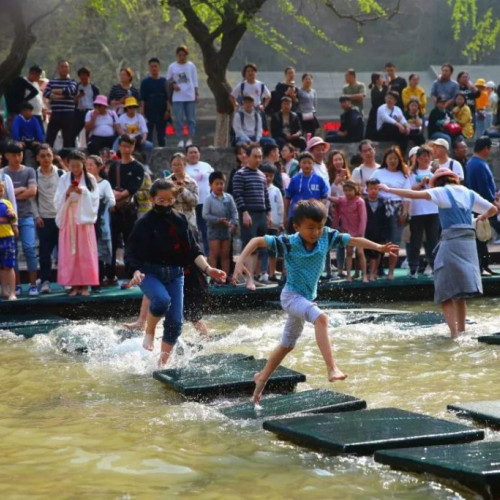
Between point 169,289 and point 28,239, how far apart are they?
4918mm

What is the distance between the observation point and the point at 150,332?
974cm

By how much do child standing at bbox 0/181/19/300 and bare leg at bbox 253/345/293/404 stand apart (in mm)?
6021

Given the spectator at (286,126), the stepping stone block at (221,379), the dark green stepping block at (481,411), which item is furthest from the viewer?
Result: the spectator at (286,126)

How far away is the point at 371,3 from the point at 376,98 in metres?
2.38

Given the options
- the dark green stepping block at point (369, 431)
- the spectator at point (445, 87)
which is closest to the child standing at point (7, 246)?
the dark green stepping block at point (369, 431)

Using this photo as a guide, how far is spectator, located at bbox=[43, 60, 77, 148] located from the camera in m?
17.1

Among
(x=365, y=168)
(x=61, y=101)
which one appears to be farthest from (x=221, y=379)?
(x=61, y=101)

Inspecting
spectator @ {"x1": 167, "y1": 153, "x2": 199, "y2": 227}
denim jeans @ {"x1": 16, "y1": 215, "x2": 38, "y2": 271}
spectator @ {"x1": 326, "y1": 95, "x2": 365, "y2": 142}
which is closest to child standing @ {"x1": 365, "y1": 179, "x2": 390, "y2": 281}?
spectator @ {"x1": 167, "y1": 153, "x2": 199, "y2": 227}

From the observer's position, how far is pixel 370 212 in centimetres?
1509

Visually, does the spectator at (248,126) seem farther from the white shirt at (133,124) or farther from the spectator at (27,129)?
the spectator at (27,129)

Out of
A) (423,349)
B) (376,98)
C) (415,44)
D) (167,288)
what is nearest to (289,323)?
(167,288)

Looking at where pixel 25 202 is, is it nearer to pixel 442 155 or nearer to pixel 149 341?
pixel 149 341

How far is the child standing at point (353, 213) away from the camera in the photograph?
582 inches

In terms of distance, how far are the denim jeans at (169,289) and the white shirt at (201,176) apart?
582 cm
